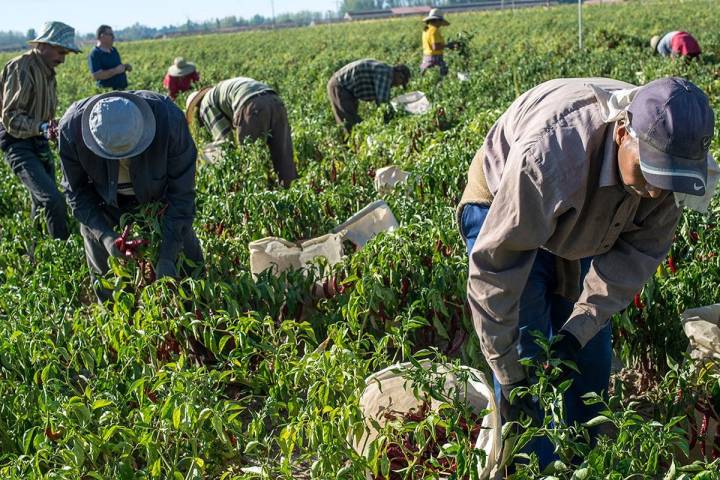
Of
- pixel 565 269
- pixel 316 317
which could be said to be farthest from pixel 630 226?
pixel 316 317

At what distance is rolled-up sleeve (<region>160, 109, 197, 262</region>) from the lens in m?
3.69

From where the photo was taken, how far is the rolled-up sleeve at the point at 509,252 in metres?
2.12

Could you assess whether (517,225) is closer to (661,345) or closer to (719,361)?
(719,361)

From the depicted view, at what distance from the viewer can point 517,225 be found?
2.15 metres

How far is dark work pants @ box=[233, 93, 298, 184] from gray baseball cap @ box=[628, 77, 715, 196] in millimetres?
4328

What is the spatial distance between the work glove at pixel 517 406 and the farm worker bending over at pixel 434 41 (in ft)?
30.5

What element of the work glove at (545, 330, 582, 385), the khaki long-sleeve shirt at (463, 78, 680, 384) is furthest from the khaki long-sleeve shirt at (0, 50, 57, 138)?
the work glove at (545, 330, 582, 385)

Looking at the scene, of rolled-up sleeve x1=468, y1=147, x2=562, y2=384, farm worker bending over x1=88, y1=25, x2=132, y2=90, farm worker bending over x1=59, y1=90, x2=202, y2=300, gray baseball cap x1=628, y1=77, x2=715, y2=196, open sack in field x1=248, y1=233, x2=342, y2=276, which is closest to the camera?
gray baseball cap x1=628, y1=77, x2=715, y2=196

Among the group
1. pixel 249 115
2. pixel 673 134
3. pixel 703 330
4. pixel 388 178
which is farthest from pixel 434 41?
pixel 673 134

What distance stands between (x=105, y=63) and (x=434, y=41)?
4510 mm

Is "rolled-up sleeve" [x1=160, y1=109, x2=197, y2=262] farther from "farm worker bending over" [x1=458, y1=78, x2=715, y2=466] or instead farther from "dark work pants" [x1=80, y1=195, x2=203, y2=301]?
"farm worker bending over" [x1=458, y1=78, x2=715, y2=466]

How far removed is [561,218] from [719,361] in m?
1.02

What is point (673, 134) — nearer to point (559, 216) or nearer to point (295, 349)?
point (559, 216)

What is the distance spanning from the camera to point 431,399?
2707 mm
